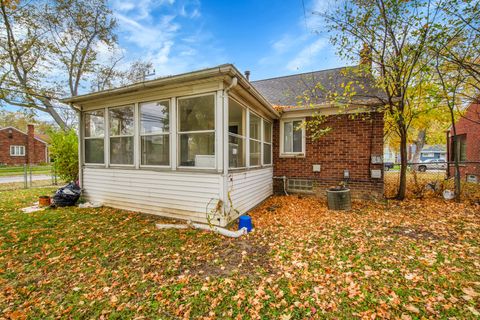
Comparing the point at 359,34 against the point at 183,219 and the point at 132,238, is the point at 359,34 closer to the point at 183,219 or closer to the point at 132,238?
the point at 183,219

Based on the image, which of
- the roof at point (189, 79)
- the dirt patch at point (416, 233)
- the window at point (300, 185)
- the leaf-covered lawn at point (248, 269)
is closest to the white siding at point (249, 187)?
the leaf-covered lawn at point (248, 269)

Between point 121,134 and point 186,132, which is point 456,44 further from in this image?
point 121,134

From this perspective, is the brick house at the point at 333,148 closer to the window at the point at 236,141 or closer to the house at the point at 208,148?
the house at the point at 208,148

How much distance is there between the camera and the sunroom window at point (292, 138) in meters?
7.41

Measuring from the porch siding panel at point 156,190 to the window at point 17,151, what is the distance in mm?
28446

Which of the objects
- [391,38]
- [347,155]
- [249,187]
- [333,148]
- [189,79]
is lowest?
[249,187]

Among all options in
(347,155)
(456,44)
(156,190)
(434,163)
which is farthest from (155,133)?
(456,44)

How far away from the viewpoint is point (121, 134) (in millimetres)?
5621

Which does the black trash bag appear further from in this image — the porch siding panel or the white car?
the white car

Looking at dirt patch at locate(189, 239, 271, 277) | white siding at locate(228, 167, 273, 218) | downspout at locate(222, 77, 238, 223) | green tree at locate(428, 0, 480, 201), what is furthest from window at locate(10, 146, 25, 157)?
green tree at locate(428, 0, 480, 201)

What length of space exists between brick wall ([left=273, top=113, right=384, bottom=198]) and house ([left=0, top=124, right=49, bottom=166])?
33001 mm

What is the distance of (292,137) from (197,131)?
4132 mm

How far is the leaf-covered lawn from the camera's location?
218 centimetres

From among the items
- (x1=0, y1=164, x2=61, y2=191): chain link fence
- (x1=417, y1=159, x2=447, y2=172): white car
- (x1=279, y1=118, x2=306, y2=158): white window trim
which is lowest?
(x1=0, y1=164, x2=61, y2=191): chain link fence
